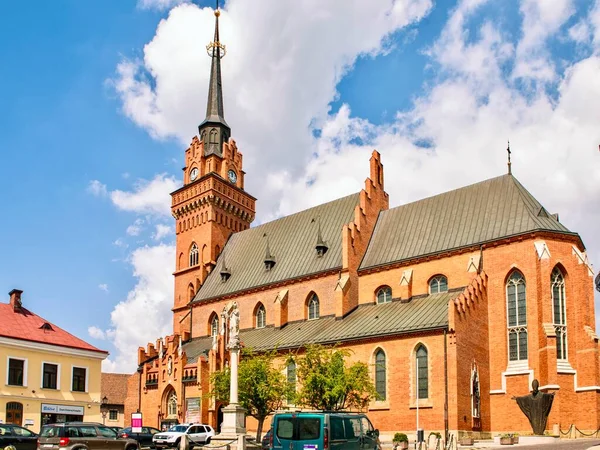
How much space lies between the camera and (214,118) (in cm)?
6638

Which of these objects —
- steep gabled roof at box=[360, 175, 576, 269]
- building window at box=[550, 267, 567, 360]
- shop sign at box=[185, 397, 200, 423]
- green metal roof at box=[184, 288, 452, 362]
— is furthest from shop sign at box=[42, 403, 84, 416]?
building window at box=[550, 267, 567, 360]

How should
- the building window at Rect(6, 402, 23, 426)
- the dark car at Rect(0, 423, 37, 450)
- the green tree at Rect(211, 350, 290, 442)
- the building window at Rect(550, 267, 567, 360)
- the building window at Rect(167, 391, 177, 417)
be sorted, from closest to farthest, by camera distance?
the dark car at Rect(0, 423, 37, 450) → the building window at Rect(550, 267, 567, 360) → the green tree at Rect(211, 350, 290, 442) → the building window at Rect(6, 402, 23, 426) → the building window at Rect(167, 391, 177, 417)

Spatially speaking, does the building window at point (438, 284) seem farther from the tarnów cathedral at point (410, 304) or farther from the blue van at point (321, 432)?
the blue van at point (321, 432)

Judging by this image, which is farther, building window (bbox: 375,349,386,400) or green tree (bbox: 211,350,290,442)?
green tree (bbox: 211,350,290,442)

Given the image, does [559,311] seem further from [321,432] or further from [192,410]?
[192,410]

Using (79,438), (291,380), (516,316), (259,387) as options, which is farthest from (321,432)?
(291,380)

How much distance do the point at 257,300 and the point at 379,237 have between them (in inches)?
436

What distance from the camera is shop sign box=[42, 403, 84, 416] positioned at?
44.8 m

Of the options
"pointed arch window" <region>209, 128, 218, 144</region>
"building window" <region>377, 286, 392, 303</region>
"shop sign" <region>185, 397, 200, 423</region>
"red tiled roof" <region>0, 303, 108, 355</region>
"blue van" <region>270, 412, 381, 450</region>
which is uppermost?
"pointed arch window" <region>209, 128, 218, 144</region>

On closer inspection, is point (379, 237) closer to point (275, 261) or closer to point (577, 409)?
point (275, 261)

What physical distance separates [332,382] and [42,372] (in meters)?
19.2

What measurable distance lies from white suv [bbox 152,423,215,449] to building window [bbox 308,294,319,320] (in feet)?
41.7

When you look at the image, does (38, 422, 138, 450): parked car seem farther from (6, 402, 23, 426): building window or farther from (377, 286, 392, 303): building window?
(377, 286, 392, 303): building window

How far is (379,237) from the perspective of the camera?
5050cm
